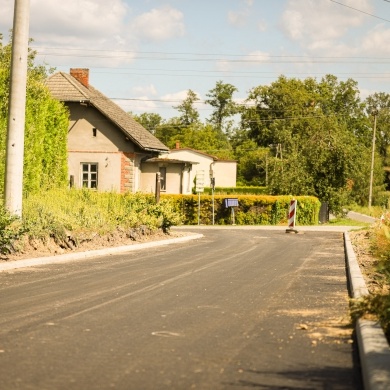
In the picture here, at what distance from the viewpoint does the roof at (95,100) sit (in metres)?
48.6

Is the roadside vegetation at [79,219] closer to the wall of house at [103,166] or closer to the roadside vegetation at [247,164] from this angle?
the roadside vegetation at [247,164]

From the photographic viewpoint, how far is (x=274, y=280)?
1397cm

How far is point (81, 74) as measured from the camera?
Result: 53781 millimetres

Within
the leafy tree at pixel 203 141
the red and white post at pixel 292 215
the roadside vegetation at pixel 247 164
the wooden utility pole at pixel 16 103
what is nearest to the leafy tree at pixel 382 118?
the roadside vegetation at pixel 247 164

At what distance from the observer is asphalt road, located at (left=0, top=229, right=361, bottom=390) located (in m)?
6.24

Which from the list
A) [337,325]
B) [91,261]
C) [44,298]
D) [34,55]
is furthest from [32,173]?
[337,325]

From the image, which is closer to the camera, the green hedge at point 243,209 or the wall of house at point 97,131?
the green hedge at point 243,209

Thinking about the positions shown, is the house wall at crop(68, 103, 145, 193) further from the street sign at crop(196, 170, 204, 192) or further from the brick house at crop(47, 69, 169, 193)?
the street sign at crop(196, 170, 204, 192)

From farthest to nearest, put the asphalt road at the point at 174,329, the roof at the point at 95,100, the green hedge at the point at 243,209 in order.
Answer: the roof at the point at 95,100 < the green hedge at the point at 243,209 < the asphalt road at the point at 174,329

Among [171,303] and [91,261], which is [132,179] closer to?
[91,261]

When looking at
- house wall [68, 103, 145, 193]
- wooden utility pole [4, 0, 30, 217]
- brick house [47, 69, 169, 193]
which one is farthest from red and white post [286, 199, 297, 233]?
wooden utility pole [4, 0, 30, 217]

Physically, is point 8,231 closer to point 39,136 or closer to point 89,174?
point 39,136

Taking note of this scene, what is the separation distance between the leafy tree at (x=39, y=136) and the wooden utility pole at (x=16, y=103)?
18.8 ft

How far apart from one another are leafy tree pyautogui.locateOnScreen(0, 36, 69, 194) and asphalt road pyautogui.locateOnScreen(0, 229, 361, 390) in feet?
39.7
